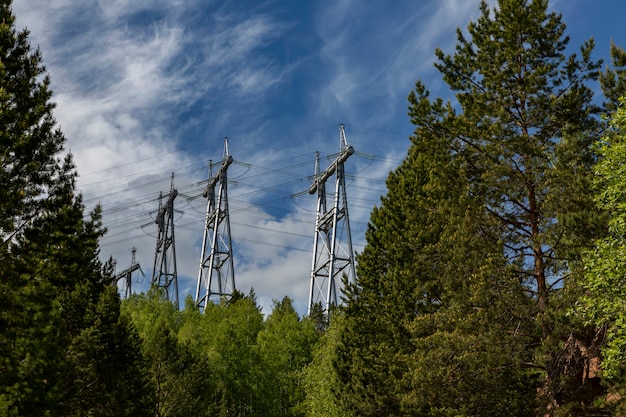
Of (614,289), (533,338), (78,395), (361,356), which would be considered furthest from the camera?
(361,356)

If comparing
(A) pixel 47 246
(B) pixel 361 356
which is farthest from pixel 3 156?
(B) pixel 361 356

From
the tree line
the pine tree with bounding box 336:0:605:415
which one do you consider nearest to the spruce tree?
the tree line

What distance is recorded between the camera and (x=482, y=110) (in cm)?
2217

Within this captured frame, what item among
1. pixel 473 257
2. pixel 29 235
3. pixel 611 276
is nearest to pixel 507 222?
pixel 473 257

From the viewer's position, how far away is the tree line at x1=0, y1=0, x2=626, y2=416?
17297 mm

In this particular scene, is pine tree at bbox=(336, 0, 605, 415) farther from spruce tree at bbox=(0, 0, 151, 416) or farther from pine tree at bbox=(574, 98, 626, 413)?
spruce tree at bbox=(0, 0, 151, 416)

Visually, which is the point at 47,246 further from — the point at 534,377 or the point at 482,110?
the point at 534,377

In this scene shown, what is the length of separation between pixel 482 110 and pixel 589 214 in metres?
5.51

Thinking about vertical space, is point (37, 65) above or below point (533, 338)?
above

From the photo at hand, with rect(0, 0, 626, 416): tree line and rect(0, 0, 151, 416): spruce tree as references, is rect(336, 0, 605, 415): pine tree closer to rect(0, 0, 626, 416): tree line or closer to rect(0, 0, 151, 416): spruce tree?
rect(0, 0, 626, 416): tree line

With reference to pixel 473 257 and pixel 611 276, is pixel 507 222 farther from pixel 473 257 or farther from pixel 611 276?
pixel 611 276

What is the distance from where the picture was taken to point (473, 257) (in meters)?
20.9

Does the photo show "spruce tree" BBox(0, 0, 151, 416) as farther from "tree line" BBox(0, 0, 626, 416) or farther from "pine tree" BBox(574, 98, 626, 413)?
"pine tree" BBox(574, 98, 626, 413)

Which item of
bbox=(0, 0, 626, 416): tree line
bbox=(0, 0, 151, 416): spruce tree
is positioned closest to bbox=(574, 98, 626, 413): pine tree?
bbox=(0, 0, 626, 416): tree line
